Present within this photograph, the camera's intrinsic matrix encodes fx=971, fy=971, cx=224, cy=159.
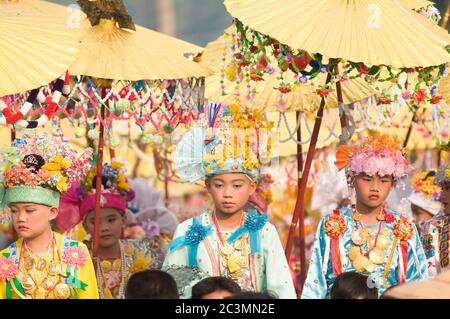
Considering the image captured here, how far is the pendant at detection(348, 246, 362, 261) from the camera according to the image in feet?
17.1

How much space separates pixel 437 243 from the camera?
5969 mm

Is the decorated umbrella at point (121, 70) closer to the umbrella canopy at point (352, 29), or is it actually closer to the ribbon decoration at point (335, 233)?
the umbrella canopy at point (352, 29)

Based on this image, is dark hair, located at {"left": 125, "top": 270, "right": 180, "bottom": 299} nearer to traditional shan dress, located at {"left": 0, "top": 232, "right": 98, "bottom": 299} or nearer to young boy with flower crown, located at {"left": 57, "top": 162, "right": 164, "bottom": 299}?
traditional shan dress, located at {"left": 0, "top": 232, "right": 98, "bottom": 299}

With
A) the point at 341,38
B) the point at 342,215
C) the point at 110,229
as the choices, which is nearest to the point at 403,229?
the point at 342,215

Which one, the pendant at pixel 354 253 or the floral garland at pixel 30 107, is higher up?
the floral garland at pixel 30 107

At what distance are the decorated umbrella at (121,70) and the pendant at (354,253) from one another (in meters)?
1.43

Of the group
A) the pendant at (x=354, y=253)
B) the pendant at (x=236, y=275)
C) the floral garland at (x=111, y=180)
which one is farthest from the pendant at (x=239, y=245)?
the floral garland at (x=111, y=180)

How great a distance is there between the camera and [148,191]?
7414mm

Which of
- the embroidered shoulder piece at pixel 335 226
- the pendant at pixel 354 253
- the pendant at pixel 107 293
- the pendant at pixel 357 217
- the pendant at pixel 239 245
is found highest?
the pendant at pixel 357 217

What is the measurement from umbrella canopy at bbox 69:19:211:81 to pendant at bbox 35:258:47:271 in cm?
117

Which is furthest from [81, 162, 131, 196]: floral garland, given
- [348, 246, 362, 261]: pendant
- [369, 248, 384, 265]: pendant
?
[369, 248, 384, 265]: pendant

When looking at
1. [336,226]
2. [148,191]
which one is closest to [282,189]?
[148,191]

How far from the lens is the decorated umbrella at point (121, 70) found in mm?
5613
